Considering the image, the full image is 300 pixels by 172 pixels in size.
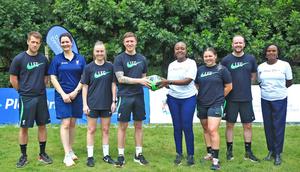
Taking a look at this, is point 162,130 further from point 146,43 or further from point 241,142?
point 146,43

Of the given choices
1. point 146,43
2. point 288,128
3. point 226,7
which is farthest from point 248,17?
point 288,128

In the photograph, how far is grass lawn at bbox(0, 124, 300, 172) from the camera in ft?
20.1

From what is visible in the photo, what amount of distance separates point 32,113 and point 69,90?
2.12ft

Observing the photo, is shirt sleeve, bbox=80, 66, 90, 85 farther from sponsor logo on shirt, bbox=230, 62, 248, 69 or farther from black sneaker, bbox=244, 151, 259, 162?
black sneaker, bbox=244, 151, 259, 162

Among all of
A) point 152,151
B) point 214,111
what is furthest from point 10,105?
point 214,111

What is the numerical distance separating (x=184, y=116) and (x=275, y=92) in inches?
58.5

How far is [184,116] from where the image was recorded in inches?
244

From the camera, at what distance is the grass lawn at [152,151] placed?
6.14 metres

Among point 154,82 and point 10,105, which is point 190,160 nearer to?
point 154,82

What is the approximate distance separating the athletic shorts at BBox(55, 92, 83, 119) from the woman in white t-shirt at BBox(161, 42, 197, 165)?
1.36m

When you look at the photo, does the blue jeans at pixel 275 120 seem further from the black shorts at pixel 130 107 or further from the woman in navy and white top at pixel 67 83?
the woman in navy and white top at pixel 67 83

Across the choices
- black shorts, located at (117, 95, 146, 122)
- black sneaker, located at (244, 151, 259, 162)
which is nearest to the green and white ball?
black shorts, located at (117, 95, 146, 122)

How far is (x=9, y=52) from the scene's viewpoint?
12.8 meters

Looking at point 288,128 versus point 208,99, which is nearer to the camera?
point 208,99
